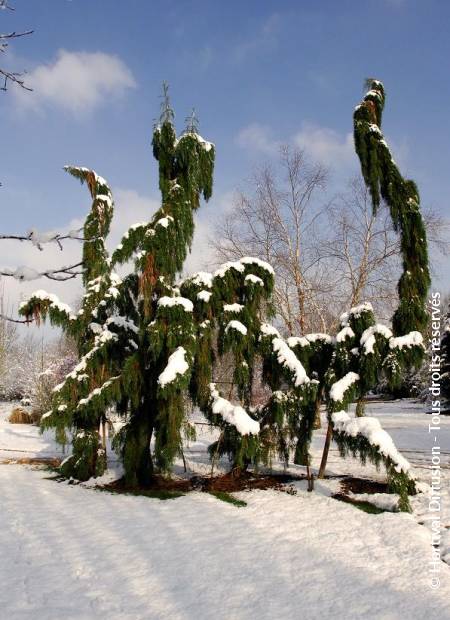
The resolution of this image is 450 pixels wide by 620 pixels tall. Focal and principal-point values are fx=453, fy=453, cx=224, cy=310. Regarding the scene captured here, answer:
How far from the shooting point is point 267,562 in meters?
4.91

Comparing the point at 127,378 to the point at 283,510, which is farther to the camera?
the point at 127,378

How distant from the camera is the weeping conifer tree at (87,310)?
8.66m

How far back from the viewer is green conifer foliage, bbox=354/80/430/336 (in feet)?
27.6

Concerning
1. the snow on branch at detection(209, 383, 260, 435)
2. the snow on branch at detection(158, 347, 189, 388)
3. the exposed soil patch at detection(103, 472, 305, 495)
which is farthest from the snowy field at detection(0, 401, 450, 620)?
the snow on branch at detection(158, 347, 189, 388)

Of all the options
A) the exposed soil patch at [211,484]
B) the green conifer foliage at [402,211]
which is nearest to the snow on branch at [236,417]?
the exposed soil patch at [211,484]

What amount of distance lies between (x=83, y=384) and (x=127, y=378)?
41.3 inches

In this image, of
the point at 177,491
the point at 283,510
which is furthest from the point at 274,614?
the point at 177,491

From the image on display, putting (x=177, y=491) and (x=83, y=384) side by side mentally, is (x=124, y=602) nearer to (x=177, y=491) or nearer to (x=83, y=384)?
(x=177, y=491)

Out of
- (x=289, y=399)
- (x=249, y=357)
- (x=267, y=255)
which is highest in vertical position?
(x=267, y=255)

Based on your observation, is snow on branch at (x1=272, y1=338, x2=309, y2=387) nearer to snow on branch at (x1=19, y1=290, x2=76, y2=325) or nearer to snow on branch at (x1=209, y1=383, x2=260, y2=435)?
snow on branch at (x1=209, y1=383, x2=260, y2=435)

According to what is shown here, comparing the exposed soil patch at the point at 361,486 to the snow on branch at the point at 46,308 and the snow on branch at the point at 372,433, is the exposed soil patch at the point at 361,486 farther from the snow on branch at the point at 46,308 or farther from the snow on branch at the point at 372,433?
the snow on branch at the point at 46,308

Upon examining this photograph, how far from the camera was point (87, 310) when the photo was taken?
957cm

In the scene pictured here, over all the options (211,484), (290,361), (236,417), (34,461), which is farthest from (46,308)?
(34,461)

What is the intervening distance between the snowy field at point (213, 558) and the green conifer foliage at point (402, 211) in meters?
3.09
